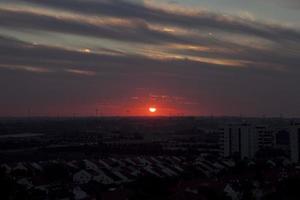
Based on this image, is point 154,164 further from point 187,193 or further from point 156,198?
point 156,198

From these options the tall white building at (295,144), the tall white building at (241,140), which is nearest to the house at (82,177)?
the tall white building at (295,144)

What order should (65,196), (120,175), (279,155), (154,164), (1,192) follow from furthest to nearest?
(279,155)
(154,164)
(120,175)
(65,196)
(1,192)

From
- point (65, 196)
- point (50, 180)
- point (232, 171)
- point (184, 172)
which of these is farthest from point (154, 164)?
point (65, 196)

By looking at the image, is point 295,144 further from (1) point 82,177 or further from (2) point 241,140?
(1) point 82,177

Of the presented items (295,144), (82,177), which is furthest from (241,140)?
(82,177)

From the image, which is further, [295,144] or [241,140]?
[241,140]

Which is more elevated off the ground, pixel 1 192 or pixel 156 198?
pixel 1 192

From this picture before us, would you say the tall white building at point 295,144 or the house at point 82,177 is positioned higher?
the tall white building at point 295,144

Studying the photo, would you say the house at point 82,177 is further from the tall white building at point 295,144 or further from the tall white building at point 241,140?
the tall white building at point 241,140

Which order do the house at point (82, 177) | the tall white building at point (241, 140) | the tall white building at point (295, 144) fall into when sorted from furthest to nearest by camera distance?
1. the tall white building at point (241, 140)
2. the tall white building at point (295, 144)
3. the house at point (82, 177)
